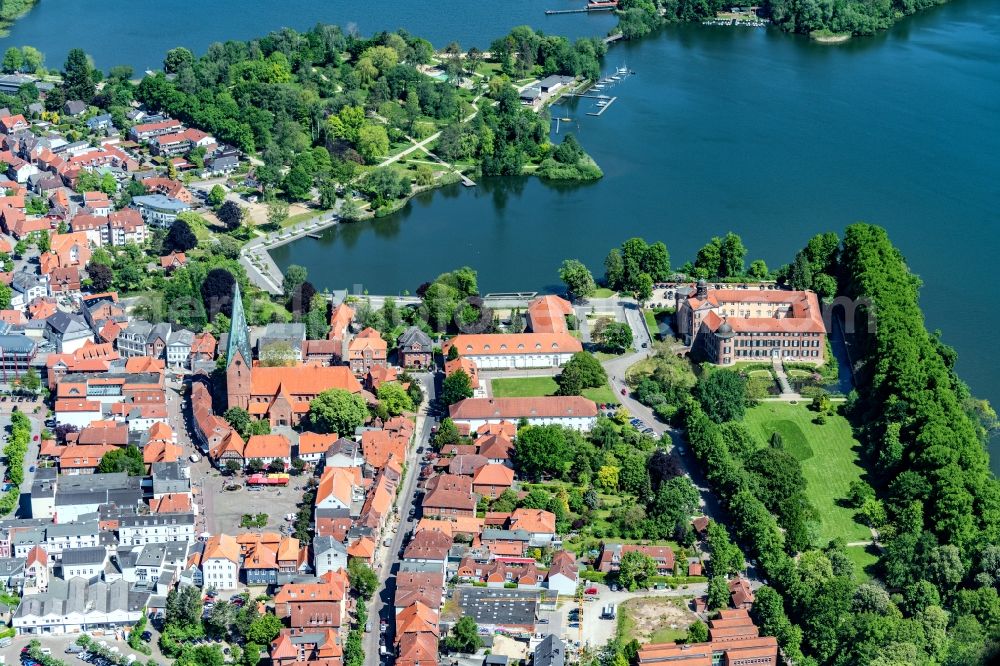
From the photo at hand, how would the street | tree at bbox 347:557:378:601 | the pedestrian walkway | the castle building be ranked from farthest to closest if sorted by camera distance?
1. the castle building
2. the pedestrian walkway
3. tree at bbox 347:557:378:601
4. the street

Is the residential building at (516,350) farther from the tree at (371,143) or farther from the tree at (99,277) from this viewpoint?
the tree at (371,143)

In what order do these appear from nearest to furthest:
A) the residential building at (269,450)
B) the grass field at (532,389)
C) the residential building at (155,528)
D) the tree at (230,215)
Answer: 1. the residential building at (155,528)
2. the residential building at (269,450)
3. the grass field at (532,389)
4. the tree at (230,215)

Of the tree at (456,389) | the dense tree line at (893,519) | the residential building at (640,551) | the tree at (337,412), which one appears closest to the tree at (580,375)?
the tree at (456,389)

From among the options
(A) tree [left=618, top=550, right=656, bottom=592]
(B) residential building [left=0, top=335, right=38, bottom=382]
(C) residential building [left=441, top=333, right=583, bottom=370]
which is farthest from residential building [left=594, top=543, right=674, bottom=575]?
(B) residential building [left=0, top=335, right=38, bottom=382]

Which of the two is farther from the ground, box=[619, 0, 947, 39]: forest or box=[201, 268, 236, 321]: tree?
box=[619, 0, 947, 39]: forest

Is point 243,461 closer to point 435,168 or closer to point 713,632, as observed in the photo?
point 713,632

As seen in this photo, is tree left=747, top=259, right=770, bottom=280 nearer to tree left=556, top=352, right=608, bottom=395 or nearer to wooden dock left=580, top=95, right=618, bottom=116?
tree left=556, top=352, right=608, bottom=395

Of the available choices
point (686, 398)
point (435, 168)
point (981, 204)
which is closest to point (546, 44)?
point (435, 168)
